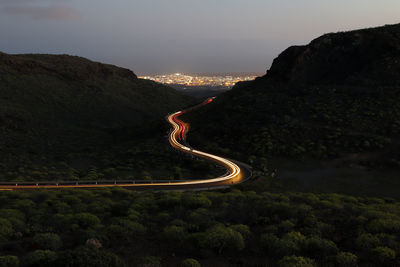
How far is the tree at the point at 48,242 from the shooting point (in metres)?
11.0

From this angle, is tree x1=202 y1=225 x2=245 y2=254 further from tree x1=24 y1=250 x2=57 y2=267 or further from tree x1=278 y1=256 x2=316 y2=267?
tree x1=24 y1=250 x2=57 y2=267

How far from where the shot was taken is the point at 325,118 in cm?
5131

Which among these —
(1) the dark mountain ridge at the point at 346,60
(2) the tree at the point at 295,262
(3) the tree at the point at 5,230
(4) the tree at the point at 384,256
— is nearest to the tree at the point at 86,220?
(3) the tree at the point at 5,230

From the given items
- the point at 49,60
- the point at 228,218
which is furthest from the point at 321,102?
the point at 49,60

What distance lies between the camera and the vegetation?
404 inches

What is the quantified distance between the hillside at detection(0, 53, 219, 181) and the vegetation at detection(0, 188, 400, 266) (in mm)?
19006

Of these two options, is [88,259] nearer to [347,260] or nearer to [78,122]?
[347,260]

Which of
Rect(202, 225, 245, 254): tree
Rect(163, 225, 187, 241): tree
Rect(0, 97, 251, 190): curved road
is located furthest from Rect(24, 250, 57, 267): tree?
Rect(0, 97, 251, 190): curved road

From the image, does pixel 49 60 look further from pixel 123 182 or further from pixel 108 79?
pixel 123 182

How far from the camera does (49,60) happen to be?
393 ft

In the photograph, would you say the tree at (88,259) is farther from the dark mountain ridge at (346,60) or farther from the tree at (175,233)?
the dark mountain ridge at (346,60)

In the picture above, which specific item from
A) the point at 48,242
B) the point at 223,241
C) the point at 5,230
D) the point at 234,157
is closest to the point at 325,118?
the point at 234,157

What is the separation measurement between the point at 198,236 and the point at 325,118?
46825mm

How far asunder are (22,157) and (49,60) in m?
92.3
